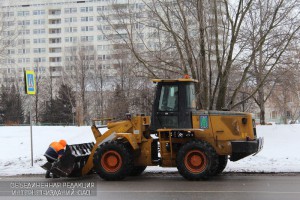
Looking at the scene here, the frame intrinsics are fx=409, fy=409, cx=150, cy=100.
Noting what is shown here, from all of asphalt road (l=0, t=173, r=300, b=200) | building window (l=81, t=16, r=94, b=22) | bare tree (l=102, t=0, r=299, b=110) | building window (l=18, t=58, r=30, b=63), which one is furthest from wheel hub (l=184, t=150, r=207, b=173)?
building window (l=18, t=58, r=30, b=63)

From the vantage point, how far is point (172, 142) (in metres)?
12.0

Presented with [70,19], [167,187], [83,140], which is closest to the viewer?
[167,187]

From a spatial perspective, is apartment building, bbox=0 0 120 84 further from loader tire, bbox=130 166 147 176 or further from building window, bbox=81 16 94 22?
loader tire, bbox=130 166 147 176

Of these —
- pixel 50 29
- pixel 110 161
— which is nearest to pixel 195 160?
pixel 110 161

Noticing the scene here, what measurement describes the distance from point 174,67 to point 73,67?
43569 millimetres

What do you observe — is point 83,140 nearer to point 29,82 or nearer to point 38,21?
point 29,82

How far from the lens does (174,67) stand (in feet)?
65.4

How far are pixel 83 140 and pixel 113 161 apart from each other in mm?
9248

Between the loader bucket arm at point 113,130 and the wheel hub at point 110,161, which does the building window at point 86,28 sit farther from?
the wheel hub at point 110,161

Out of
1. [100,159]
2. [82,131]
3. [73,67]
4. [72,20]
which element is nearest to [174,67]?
[82,131]

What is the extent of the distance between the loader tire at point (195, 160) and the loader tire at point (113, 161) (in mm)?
1489

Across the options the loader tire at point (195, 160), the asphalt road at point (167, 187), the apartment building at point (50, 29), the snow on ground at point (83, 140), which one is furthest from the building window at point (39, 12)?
the loader tire at point (195, 160)

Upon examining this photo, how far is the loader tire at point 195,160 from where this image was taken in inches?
449

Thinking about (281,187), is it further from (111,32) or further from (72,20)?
(72,20)
